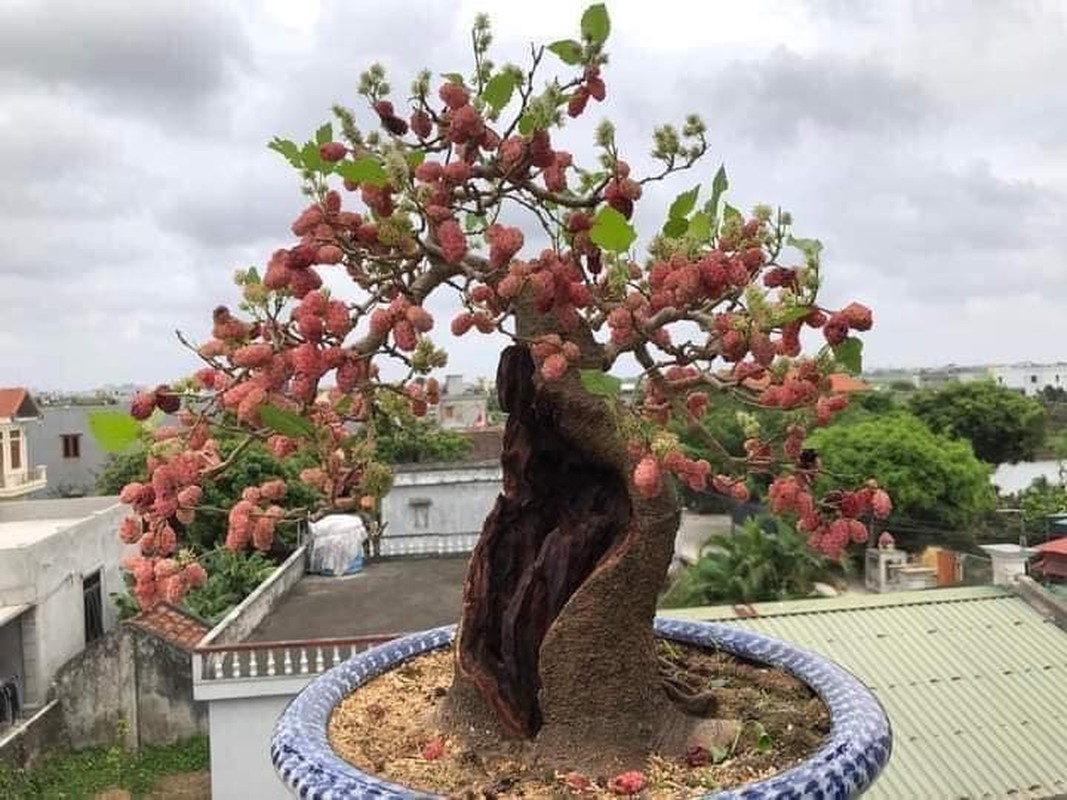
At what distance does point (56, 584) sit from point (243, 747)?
14.7ft

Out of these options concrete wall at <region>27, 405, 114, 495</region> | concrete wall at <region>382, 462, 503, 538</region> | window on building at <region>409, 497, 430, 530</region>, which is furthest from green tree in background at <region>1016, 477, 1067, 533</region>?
concrete wall at <region>27, 405, 114, 495</region>

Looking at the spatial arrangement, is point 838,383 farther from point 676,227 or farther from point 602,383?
point 602,383

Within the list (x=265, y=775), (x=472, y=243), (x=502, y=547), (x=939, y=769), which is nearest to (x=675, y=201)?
(x=472, y=243)

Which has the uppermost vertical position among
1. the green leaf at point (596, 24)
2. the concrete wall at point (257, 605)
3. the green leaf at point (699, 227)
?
the green leaf at point (596, 24)

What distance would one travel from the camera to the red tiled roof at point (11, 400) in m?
20.9

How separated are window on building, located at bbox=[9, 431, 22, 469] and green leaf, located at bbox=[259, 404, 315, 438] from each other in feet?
72.7

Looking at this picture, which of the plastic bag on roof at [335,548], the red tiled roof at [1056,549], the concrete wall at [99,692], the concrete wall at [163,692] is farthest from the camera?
the plastic bag on roof at [335,548]

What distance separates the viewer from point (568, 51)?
214 cm

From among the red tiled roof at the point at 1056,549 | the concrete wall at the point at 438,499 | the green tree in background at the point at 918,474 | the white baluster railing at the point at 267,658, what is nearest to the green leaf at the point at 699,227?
the white baluster railing at the point at 267,658

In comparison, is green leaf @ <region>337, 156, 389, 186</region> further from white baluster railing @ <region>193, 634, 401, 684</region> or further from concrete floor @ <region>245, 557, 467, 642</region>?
concrete floor @ <region>245, 557, 467, 642</region>

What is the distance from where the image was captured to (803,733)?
2.31 metres

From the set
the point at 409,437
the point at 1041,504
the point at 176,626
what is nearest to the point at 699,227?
the point at 409,437

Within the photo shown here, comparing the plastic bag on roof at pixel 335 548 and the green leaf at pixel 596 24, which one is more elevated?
the green leaf at pixel 596 24

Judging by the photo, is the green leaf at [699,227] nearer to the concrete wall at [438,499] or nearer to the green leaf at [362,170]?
the green leaf at [362,170]
